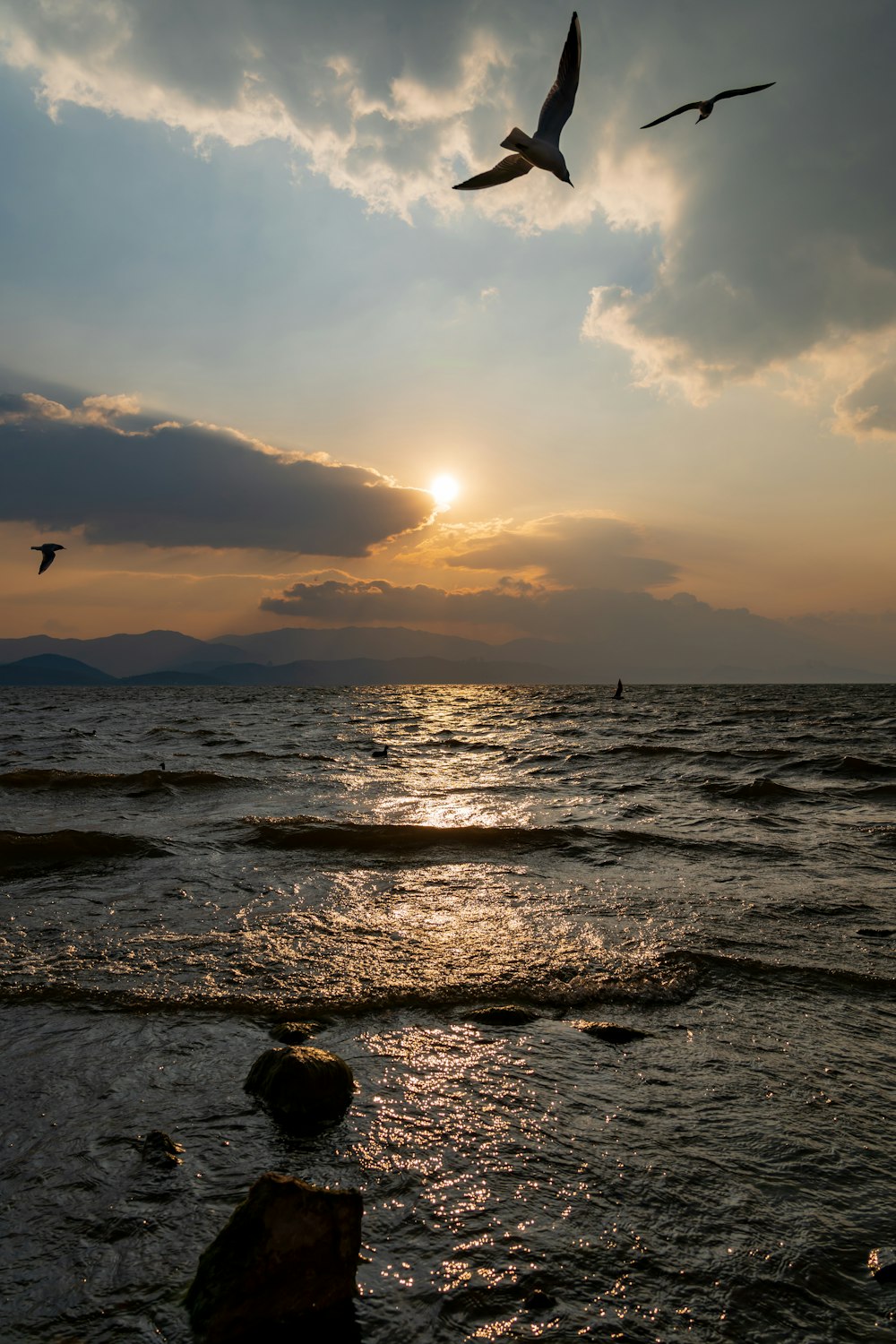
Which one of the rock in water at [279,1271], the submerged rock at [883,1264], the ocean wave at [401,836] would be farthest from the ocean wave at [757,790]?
the rock in water at [279,1271]

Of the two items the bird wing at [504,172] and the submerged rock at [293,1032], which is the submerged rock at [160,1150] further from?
the bird wing at [504,172]

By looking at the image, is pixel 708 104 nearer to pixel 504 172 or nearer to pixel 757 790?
pixel 504 172

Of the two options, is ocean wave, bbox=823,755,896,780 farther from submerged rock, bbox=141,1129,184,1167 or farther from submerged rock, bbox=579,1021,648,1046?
submerged rock, bbox=141,1129,184,1167

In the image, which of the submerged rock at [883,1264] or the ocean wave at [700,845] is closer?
the submerged rock at [883,1264]

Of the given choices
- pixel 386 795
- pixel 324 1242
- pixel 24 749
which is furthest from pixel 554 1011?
pixel 24 749

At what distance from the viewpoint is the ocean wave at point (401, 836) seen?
990 cm

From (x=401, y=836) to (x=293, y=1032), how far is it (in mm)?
6039

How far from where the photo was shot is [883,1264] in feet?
8.52

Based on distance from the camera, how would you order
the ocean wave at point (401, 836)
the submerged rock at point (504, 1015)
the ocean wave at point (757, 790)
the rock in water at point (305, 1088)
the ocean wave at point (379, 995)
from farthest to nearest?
the ocean wave at point (757, 790) → the ocean wave at point (401, 836) → the ocean wave at point (379, 995) → the submerged rock at point (504, 1015) → the rock in water at point (305, 1088)

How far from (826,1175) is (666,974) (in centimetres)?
229

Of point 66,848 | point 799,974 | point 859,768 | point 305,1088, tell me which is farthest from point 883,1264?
point 859,768

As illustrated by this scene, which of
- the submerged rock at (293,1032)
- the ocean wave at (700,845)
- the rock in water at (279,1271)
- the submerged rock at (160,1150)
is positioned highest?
the rock in water at (279,1271)

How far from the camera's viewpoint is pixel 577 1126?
135 inches

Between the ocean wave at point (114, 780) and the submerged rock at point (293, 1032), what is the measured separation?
11.2 metres
